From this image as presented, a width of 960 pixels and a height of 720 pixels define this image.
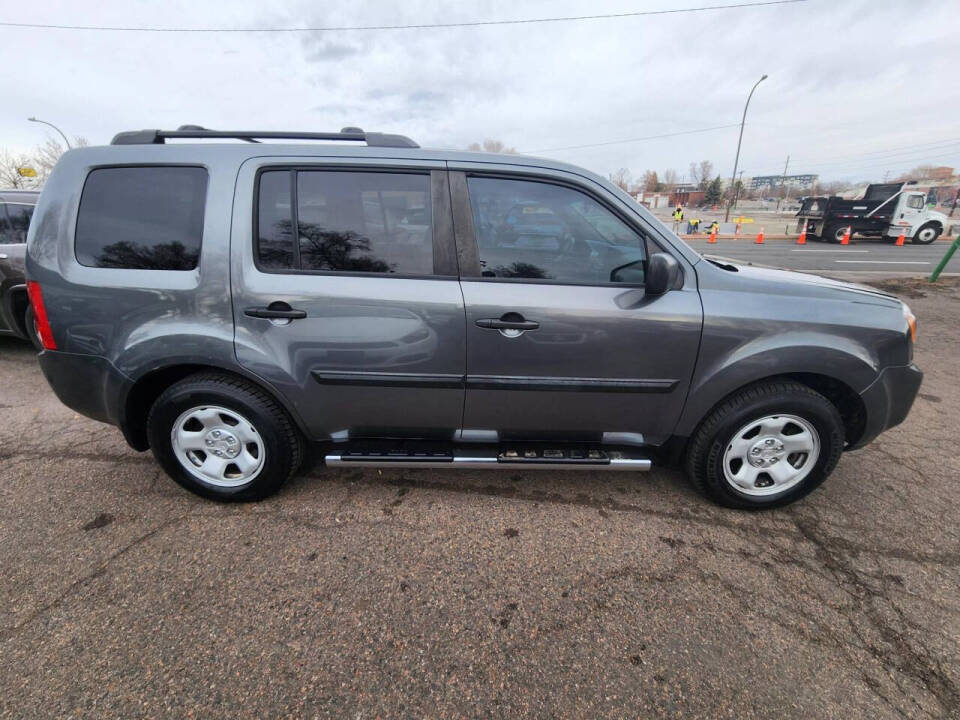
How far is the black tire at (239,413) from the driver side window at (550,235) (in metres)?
1.39

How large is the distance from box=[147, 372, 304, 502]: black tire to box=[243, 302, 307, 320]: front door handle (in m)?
0.41

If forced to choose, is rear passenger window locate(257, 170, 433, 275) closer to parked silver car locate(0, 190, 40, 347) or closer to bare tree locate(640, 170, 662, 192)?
parked silver car locate(0, 190, 40, 347)

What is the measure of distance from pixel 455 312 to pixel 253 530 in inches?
61.7

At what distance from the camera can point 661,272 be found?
2.16m

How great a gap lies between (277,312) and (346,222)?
561 mm

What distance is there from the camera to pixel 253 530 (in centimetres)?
243

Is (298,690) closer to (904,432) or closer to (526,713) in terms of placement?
(526,713)

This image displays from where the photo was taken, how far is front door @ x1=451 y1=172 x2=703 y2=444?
2.28 metres

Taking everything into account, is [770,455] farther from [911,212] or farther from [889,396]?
[911,212]

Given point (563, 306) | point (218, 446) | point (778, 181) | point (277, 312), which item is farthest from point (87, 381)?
point (778, 181)

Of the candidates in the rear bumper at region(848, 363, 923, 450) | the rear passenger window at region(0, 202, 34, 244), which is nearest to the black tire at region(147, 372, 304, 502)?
the rear bumper at region(848, 363, 923, 450)

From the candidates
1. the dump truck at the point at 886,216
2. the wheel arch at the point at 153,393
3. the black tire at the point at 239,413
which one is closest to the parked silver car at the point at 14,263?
the wheel arch at the point at 153,393

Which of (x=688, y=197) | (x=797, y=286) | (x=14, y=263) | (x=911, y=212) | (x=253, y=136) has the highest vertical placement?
(x=688, y=197)

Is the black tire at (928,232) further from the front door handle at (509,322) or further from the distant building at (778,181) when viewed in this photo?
the distant building at (778,181)
